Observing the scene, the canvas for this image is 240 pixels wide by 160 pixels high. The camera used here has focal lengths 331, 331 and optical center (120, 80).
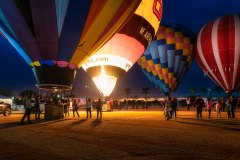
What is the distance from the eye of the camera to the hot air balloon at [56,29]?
1927 cm

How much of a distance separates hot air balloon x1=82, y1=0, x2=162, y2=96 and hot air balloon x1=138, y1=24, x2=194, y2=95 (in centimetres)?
1056

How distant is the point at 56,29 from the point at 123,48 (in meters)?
8.51

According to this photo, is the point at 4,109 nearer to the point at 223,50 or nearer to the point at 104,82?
the point at 104,82

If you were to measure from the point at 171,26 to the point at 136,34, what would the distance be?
1415cm

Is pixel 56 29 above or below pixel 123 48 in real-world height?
below

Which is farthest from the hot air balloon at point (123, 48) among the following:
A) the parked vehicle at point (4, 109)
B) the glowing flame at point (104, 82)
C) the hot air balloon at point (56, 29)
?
the parked vehicle at point (4, 109)

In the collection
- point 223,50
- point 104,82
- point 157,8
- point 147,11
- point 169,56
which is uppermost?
point 157,8

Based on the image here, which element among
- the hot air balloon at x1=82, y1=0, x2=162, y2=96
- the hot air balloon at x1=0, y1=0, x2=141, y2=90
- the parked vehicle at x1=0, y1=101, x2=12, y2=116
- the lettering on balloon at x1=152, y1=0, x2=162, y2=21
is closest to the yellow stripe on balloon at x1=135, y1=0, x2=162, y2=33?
the hot air balloon at x1=82, y1=0, x2=162, y2=96

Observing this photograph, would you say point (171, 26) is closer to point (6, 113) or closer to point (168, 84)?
point (168, 84)

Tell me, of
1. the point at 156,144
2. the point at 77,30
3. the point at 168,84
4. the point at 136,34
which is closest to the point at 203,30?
the point at 168,84

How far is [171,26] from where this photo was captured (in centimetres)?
3944

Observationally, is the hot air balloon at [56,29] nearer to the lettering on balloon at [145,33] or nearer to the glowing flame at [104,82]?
the lettering on balloon at [145,33]

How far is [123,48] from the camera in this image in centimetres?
2702

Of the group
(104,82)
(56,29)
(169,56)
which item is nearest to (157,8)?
(104,82)
